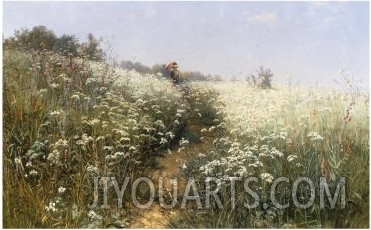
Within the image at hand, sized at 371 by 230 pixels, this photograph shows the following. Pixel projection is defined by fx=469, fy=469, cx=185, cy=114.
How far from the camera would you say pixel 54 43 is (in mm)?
6273

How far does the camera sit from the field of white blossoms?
492 cm

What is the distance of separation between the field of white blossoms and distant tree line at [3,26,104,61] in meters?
0.15

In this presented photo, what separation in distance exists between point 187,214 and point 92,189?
1085 millimetres

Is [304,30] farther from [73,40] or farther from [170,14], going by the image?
[73,40]

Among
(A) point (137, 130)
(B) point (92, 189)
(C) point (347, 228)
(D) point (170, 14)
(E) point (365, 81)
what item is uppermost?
(D) point (170, 14)

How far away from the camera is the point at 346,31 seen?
17.8ft

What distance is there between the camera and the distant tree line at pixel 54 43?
19.1 feet

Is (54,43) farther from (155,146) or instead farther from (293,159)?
(293,159)

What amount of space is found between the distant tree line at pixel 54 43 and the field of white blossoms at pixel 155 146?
15 cm

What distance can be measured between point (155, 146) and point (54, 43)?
1.93m

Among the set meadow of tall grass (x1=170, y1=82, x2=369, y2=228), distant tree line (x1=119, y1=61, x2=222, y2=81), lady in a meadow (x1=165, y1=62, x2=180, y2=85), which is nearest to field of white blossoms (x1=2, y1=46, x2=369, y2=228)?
meadow of tall grass (x1=170, y1=82, x2=369, y2=228)

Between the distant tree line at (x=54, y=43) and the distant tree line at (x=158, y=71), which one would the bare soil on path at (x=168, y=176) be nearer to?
the distant tree line at (x=158, y=71)

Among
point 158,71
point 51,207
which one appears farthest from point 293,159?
point 51,207

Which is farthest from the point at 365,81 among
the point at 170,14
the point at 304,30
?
the point at 170,14
